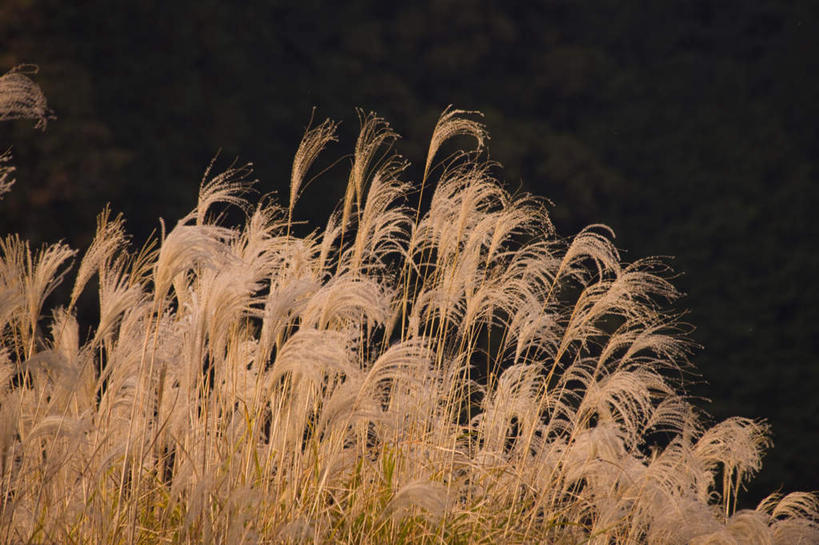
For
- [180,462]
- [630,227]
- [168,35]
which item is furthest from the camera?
[630,227]

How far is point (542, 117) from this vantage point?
10.9m

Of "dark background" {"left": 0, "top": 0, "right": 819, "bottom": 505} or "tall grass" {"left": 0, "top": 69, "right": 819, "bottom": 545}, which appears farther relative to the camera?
"dark background" {"left": 0, "top": 0, "right": 819, "bottom": 505}

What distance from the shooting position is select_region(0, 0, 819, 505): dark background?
9.05 m

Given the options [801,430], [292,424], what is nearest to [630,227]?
[801,430]

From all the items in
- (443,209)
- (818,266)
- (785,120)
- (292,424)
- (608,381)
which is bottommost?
(292,424)

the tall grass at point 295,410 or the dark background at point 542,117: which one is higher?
the dark background at point 542,117

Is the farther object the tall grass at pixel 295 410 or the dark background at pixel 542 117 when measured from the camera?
the dark background at pixel 542 117

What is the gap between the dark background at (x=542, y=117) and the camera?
356 inches

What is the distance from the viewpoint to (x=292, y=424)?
263 cm

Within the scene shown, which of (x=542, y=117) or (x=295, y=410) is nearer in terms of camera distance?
(x=295, y=410)

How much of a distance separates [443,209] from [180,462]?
1214mm

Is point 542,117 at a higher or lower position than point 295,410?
higher

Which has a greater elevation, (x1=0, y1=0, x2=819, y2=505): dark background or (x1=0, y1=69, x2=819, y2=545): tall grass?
(x1=0, y1=0, x2=819, y2=505): dark background

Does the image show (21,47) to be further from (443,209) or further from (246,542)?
(246,542)
